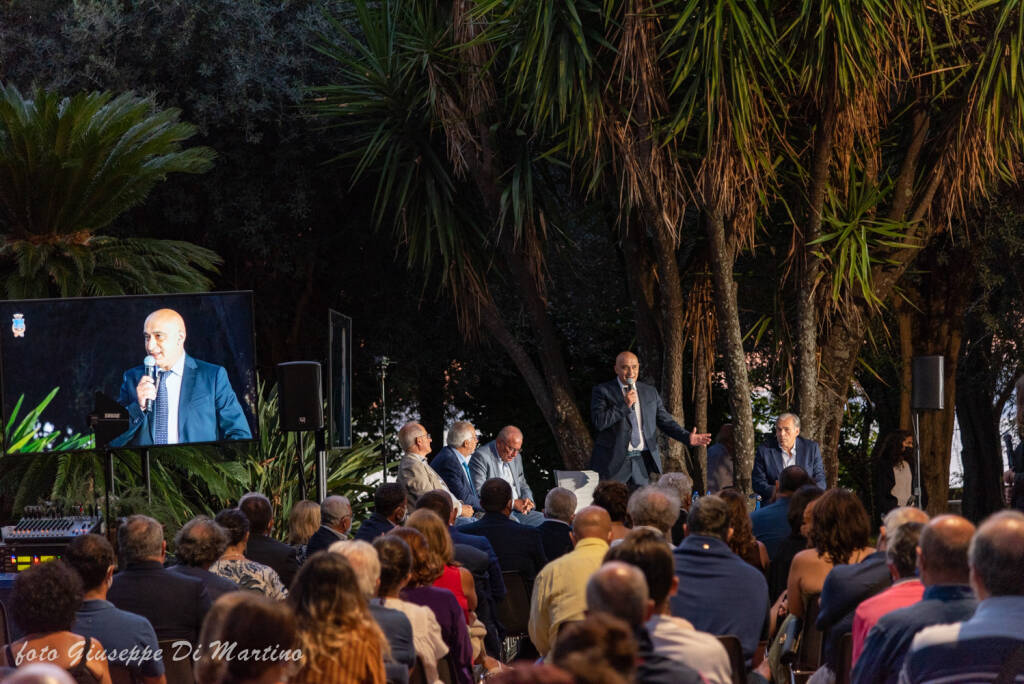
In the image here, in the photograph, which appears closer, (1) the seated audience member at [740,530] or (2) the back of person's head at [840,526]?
(2) the back of person's head at [840,526]

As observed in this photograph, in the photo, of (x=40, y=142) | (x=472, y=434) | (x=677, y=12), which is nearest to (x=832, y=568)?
(x=472, y=434)

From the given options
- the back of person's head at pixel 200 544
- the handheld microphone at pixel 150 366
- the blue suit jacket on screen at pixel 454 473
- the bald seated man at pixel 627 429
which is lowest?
the back of person's head at pixel 200 544

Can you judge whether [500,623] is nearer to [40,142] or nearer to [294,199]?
[40,142]

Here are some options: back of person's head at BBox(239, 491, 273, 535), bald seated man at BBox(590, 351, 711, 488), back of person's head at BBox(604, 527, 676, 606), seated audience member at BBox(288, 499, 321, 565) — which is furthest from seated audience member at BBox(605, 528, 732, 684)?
bald seated man at BBox(590, 351, 711, 488)

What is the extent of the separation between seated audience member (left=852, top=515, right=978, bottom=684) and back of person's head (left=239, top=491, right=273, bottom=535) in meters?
3.00

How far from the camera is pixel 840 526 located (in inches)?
183

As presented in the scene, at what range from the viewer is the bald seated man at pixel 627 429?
29.0 feet

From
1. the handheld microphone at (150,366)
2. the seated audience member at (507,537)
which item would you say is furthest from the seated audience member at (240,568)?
the handheld microphone at (150,366)

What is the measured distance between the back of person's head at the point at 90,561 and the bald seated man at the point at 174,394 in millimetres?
4432

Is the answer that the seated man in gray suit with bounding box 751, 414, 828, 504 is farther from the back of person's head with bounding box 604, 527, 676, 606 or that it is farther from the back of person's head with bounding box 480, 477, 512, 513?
the back of person's head with bounding box 604, 527, 676, 606

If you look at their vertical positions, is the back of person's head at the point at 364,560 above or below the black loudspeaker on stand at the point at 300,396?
below

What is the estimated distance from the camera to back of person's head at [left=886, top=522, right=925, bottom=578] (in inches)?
154

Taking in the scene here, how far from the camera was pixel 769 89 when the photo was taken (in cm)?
915

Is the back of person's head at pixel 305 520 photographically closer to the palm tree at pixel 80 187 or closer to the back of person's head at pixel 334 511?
the back of person's head at pixel 334 511
